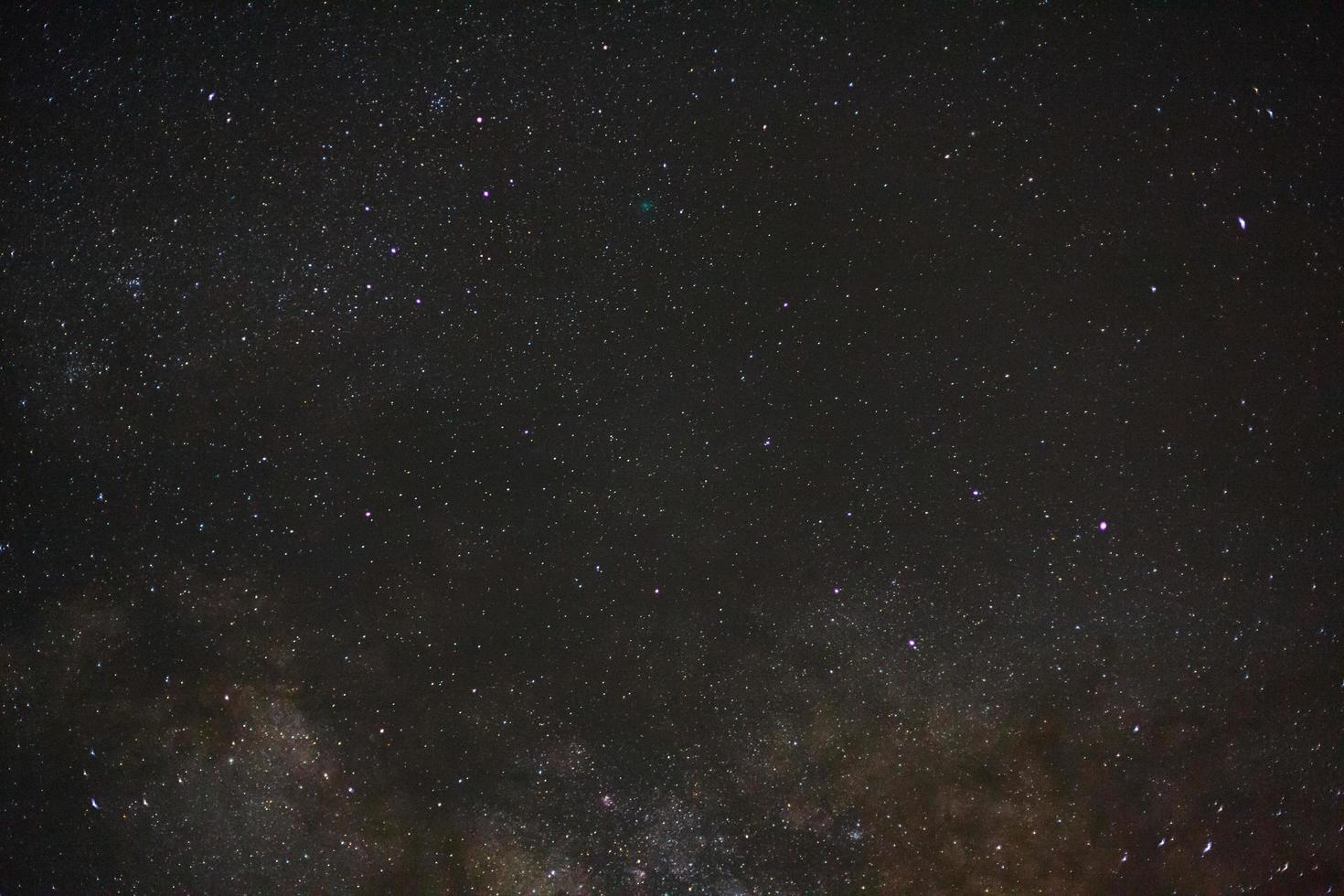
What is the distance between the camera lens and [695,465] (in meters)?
2.20

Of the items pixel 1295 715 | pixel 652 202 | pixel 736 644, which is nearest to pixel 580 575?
pixel 736 644

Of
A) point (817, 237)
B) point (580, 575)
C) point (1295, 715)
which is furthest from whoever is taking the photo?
point (1295, 715)

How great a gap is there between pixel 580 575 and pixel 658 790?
788 millimetres

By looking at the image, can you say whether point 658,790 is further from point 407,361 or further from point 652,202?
point 652,202

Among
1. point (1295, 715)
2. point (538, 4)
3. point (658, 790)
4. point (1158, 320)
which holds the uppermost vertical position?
point (538, 4)

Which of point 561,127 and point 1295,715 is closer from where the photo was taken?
point 561,127

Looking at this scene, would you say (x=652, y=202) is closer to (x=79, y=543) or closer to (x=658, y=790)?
(x=658, y=790)

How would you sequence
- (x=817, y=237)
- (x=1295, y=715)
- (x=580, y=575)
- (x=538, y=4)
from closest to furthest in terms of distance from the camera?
(x=538, y=4) → (x=817, y=237) → (x=580, y=575) → (x=1295, y=715)

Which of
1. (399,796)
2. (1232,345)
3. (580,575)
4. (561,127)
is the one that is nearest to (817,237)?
(561,127)

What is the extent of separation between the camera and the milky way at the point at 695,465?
2045 mm

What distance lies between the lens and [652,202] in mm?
2061

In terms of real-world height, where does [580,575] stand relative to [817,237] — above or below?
below

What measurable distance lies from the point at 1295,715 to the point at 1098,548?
111 cm

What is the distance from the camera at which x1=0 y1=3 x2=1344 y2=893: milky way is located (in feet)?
6.71
